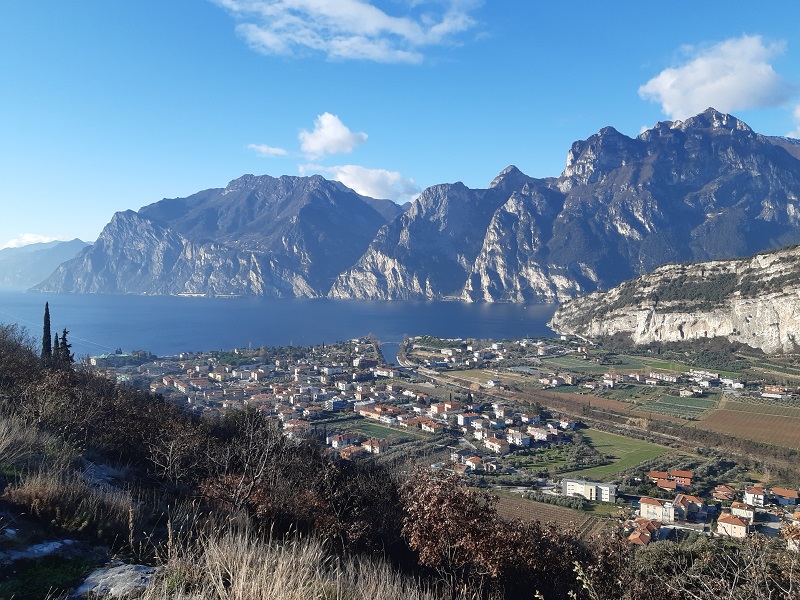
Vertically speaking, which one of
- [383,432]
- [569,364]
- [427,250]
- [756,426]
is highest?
[427,250]

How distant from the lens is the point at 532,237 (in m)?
151

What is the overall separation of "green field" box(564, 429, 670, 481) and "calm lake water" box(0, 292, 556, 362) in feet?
96.3

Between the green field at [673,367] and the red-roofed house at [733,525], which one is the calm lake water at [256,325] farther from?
the red-roofed house at [733,525]

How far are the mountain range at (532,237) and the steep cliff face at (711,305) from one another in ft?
195

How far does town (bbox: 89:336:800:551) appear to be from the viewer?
17078 mm

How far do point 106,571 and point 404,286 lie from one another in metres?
146

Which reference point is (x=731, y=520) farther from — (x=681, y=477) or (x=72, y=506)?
(x=72, y=506)

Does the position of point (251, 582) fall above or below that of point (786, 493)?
above

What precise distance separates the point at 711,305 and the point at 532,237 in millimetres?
97821

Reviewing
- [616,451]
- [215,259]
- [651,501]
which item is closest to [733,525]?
[651,501]

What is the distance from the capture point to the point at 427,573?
5.00 m

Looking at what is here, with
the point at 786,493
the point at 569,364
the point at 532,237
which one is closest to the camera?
the point at 786,493

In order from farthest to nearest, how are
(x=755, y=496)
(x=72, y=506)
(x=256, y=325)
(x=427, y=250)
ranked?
1. (x=427, y=250)
2. (x=256, y=325)
3. (x=755, y=496)
4. (x=72, y=506)

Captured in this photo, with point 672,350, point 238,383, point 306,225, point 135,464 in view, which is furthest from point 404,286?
point 135,464
